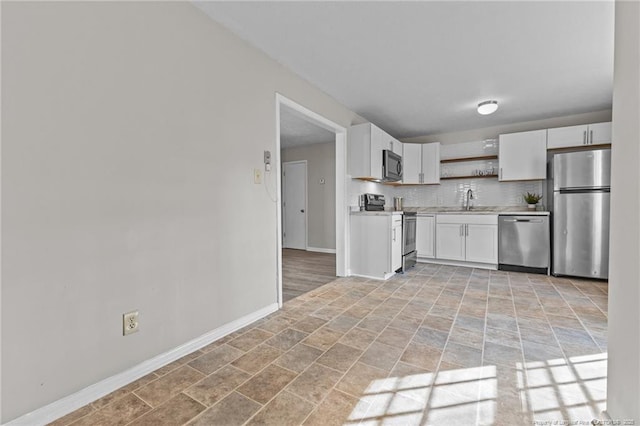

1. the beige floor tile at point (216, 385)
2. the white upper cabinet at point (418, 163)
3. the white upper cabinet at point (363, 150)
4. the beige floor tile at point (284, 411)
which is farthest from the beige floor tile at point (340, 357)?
the white upper cabinet at point (418, 163)

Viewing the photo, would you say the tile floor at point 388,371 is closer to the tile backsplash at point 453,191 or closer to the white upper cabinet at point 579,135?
the tile backsplash at point 453,191

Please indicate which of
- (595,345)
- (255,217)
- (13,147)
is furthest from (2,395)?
(595,345)

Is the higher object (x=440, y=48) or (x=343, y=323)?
(x=440, y=48)

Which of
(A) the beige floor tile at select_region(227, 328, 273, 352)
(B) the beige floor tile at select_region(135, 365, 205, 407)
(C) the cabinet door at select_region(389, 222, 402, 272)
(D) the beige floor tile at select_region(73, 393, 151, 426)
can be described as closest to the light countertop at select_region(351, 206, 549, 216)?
(C) the cabinet door at select_region(389, 222, 402, 272)

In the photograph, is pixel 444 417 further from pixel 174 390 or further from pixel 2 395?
pixel 2 395

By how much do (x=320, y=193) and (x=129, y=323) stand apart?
4.85 metres

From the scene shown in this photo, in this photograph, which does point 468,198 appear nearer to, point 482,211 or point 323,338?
point 482,211

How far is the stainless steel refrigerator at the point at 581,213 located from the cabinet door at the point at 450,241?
3.74ft

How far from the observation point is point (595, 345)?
192 cm

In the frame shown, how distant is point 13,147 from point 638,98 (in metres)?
2.26

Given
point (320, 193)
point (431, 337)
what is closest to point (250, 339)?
point (431, 337)

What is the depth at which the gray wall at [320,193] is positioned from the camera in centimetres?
600

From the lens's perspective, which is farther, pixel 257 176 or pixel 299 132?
pixel 299 132

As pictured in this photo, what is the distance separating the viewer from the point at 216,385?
153 cm
